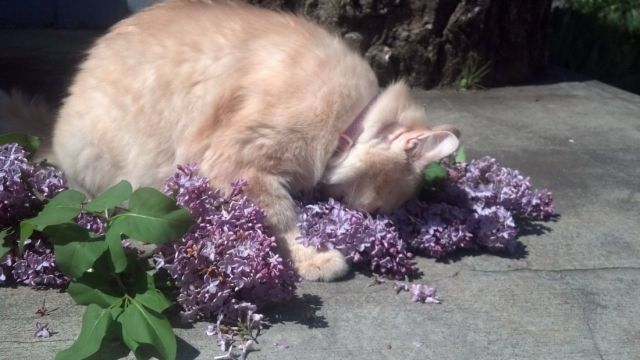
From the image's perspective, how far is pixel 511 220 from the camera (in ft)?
11.2

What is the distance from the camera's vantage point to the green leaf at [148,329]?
2.32 m

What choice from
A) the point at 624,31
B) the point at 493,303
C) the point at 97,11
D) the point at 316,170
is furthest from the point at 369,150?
the point at 624,31

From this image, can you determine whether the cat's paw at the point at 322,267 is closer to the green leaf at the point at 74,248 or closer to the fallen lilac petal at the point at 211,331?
the fallen lilac petal at the point at 211,331

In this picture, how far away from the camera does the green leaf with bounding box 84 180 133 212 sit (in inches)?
99.2

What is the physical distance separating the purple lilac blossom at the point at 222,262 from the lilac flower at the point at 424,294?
1.49ft

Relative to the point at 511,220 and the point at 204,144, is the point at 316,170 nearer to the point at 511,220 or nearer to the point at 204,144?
the point at 204,144

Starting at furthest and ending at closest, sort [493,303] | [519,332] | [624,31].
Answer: [624,31]
[493,303]
[519,332]

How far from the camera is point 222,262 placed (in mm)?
2670

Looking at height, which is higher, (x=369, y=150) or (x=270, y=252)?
(x=369, y=150)

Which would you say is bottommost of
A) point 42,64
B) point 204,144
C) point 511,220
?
point 42,64

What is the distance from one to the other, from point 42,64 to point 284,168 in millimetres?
3709

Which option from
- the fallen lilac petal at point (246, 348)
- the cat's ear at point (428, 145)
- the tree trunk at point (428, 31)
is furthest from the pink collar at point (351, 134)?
the tree trunk at point (428, 31)

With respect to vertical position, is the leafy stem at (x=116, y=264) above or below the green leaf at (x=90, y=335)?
above

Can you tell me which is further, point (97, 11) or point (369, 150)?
point (97, 11)
